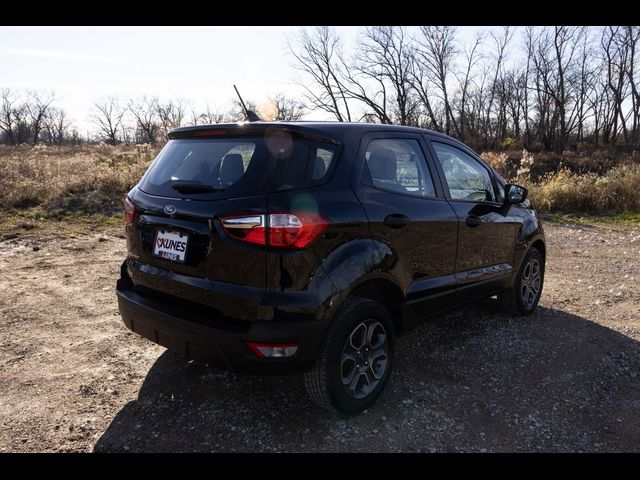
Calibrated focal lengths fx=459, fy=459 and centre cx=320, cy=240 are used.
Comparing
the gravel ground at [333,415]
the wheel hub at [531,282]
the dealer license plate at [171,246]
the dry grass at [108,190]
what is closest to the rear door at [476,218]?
the wheel hub at [531,282]

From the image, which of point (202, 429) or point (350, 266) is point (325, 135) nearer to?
point (350, 266)

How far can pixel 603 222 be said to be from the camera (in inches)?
386

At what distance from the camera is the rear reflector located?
233 centimetres

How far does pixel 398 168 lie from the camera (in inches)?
122

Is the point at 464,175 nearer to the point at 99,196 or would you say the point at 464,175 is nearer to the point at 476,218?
the point at 476,218

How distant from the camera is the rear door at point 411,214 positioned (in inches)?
110

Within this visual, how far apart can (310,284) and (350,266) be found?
0.28 m

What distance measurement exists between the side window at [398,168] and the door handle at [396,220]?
18 centimetres

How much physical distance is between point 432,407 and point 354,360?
65 centimetres

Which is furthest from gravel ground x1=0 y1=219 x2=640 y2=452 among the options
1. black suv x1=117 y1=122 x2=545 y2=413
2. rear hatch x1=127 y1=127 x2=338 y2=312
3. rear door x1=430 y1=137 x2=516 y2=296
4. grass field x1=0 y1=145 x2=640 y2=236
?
grass field x1=0 y1=145 x2=640 y2=236

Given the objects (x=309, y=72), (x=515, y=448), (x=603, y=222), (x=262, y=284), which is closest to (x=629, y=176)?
(x=603, y=222)

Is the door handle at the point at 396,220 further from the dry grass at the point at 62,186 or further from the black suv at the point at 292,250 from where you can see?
the dry grass at the point at 62,186

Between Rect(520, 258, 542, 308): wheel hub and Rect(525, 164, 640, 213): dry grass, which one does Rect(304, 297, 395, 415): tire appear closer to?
Rect(520, 258, 542, 308): wheel hub

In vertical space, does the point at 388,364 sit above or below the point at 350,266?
below
